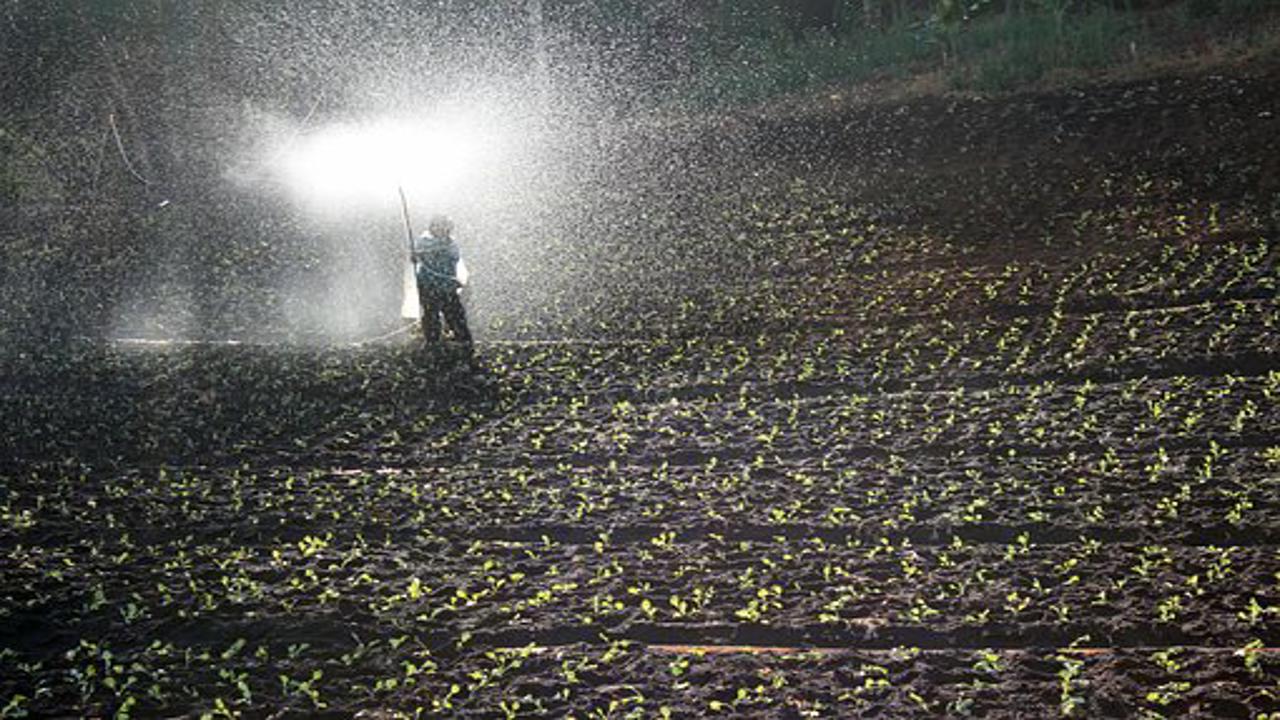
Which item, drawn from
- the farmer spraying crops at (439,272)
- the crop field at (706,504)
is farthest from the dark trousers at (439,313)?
the crop field at (706,504)

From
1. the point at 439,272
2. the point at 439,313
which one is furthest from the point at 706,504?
the point at 439,313

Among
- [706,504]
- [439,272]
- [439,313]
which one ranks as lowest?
[706,504]

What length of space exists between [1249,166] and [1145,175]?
1.42 metres

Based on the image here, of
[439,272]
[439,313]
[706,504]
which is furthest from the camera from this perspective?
[439,313]

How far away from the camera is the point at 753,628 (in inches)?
301

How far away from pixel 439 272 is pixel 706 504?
5.63 metres

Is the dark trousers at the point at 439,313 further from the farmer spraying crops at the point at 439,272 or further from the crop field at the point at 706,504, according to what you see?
the crop field at the point at 706,504

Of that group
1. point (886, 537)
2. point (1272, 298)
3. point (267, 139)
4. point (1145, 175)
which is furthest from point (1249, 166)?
point (267, 139)

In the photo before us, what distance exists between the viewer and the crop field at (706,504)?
23.5ft

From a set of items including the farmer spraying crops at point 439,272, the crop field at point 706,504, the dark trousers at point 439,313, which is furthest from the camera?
the dark trousers at point 439,313

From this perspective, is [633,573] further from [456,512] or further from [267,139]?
[267,139]

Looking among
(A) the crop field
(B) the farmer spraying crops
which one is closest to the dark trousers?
(B) the farmer spraying crops

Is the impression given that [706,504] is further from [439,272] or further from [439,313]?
[439,313]

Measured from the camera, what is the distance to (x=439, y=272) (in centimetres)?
1412
